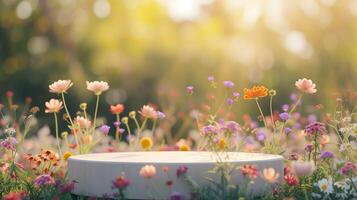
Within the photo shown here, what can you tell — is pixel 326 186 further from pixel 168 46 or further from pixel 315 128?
pixel 168 46

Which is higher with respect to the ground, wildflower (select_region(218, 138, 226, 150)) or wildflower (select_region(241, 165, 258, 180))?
wildflower (select_region(218, 138, 226, 150))

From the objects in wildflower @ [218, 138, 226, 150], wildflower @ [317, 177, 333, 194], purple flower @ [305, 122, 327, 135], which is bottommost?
wildflower @ [317, 177, 333, 194]

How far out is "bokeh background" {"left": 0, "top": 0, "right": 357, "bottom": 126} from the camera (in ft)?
53.5

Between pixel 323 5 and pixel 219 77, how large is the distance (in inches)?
174

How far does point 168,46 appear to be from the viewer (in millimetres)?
17312

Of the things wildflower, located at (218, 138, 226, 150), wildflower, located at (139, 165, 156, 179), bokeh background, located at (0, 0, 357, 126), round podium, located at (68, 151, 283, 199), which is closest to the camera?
wildflower, located at (139, 165, 156, 179)

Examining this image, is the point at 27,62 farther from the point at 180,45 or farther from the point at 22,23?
the point at 180,45

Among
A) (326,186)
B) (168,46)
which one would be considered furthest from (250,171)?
(168,46)

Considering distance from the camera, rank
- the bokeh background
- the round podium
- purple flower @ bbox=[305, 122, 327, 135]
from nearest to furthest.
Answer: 1. the round podium
2. purple flower @ bbox=[305, 122, 327, 135]
3. the bokeh background

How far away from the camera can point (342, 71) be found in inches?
635

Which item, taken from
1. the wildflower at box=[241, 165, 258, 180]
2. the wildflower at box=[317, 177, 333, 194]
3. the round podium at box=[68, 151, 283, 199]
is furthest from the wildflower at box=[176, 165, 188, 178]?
the wildflower at box=[317, 177, 333, 194]

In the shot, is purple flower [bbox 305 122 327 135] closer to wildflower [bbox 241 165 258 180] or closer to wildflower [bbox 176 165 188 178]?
wildflower [bbox 241 165 258 180]

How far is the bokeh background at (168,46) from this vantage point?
53.5 feet

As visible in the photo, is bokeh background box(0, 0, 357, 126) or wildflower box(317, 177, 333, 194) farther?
bokeh background box(0, 0, 357, 126)
